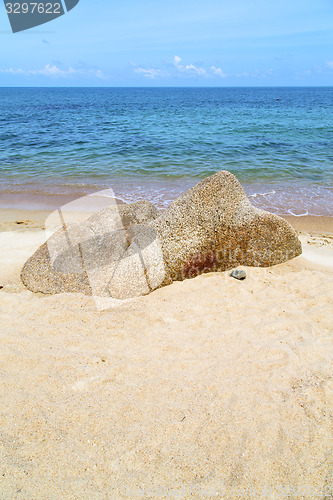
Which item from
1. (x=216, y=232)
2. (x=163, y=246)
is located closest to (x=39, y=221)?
(x=163, y=246)

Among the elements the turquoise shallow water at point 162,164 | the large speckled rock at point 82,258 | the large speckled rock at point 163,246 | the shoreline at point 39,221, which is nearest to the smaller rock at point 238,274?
the large speckled rock at point 163,246

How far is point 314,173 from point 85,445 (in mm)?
11830

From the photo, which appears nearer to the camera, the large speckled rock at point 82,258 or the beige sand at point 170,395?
the beige sand at point 170,395

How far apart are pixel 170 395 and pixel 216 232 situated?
108 inches

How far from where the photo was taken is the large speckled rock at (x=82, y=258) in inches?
177

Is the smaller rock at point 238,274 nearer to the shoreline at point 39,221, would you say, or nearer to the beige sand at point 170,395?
the beige sand at point 170,395

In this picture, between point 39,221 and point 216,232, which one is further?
point 39,221

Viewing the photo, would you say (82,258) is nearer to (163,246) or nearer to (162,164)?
(163,246)

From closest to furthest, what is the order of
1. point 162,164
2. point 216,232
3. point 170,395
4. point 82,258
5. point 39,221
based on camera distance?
point 170,395, point 82,258, point 216,232, point 39,221, point 162,164

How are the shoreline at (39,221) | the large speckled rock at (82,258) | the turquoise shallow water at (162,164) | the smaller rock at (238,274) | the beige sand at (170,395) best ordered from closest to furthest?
the beige sand at (170,395) → the large speckled rock at (82,258) → the smaller rock at (238,274) → the shoreline at (39,221) → the turquoise shallow water at (162,164)

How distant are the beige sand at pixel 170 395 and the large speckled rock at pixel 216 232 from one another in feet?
1.90

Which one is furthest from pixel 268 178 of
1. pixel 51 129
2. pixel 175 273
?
pixel 51 129

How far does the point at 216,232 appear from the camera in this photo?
4.97 m

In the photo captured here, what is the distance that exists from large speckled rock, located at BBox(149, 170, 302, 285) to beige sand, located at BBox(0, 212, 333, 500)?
58cm
